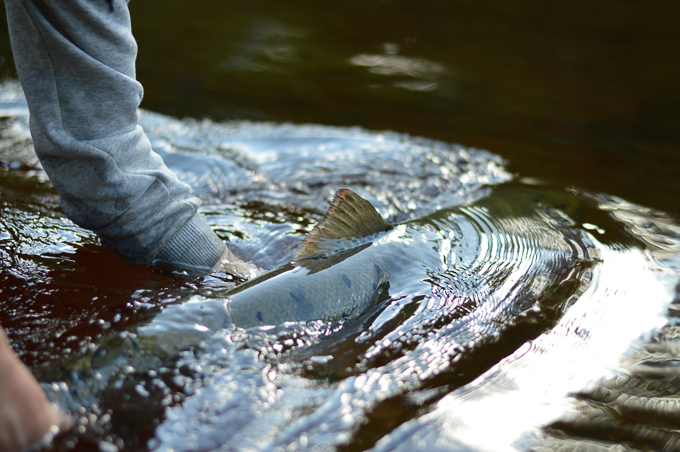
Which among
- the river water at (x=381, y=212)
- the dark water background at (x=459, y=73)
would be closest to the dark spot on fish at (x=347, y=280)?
the river water at (x=381, y=212)

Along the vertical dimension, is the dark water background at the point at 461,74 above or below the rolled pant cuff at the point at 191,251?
above

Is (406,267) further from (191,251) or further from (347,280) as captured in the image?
(191,251)

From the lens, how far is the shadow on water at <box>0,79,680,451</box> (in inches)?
55.8

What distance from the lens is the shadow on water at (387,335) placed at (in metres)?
1.42

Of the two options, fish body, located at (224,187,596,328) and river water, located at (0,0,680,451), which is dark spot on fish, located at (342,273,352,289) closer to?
fish body, located at (224,187,596,328)

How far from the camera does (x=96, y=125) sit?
173 cm

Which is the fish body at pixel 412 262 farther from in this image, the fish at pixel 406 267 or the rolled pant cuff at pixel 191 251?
the rolled pant cuff at pixel 191 251

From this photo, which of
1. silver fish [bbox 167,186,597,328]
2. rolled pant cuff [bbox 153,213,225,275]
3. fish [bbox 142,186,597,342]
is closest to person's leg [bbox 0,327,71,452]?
fish [bbox 142,186,597,342]

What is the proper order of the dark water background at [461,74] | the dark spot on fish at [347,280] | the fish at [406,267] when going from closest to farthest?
the fish at [406,267] < the dark spot on fish at [347,280] < the dark water background at [461,74]

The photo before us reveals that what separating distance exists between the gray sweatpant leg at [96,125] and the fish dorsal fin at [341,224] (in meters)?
0.39

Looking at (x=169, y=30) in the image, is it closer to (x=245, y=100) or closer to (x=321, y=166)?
(x=245, y=100)

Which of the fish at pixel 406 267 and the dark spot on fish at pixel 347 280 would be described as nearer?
the fish at pixel 406 267

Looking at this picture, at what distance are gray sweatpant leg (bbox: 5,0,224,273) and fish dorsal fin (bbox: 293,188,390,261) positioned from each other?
39cm

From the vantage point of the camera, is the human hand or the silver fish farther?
the human hand
